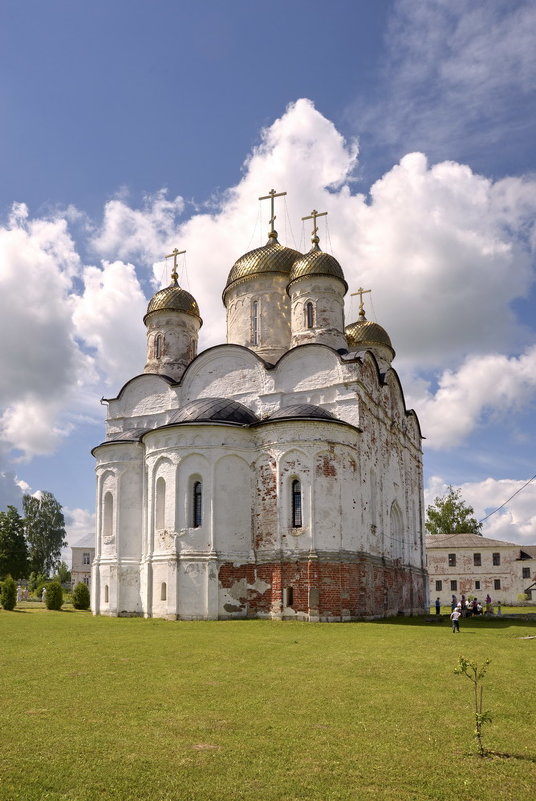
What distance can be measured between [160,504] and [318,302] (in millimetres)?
10576

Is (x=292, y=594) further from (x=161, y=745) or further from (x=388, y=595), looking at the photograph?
(x=161, y=745)

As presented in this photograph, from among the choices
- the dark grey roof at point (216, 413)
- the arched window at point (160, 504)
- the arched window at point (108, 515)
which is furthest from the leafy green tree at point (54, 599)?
the dark grey roof at point (216, 413)

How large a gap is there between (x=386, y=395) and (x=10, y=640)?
59.2ft

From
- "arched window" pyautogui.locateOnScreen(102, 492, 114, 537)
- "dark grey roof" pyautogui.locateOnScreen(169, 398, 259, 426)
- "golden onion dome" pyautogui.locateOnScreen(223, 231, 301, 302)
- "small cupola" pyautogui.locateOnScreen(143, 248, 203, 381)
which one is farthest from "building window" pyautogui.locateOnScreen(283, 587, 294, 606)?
"golden onion dome" pyautogui.locateOnScreen(223, 231, 301, 302)

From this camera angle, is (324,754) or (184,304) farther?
(184,304)

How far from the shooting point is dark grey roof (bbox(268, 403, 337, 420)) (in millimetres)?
21844

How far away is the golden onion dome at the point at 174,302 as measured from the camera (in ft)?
102

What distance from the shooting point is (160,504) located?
23.0 m

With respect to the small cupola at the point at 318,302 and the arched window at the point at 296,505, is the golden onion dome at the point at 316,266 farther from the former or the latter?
the arched window at the point at 296,505

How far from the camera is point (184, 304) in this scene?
102 ft

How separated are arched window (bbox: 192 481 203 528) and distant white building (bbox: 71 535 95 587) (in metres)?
41.0

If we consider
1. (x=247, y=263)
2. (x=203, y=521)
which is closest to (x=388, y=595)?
(x=203, y=521)

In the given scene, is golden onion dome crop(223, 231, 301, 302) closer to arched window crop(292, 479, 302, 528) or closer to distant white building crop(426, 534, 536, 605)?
arched window crop(292, 479, 302, 528)

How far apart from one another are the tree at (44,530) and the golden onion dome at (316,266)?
4059 cm
